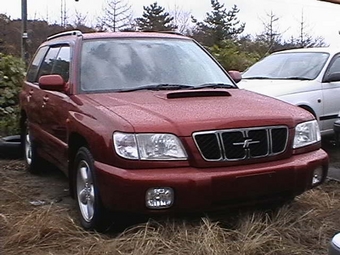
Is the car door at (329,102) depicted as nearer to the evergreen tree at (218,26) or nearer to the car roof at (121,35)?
the car roof at (121,35)

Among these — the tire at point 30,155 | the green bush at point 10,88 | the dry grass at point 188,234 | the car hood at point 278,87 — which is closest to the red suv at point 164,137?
the dry grass at point 188,234

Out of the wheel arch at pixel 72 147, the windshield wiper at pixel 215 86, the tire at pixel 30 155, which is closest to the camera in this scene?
the wheel arch at pixel 72 147

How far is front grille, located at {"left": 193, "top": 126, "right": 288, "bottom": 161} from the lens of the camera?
3893 mm

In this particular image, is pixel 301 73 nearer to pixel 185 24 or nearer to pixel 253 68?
pixel 253 68

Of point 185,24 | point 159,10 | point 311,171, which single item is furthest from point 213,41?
point 311,171

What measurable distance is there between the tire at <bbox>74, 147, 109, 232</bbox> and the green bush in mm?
4880

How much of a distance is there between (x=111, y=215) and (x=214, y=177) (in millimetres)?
897

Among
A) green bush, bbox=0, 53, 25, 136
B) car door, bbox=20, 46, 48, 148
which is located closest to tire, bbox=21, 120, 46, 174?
car door, bbox=20, 46, 48, 148

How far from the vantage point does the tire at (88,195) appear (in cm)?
411

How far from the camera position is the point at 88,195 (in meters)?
4.36

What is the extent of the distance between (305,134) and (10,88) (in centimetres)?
654

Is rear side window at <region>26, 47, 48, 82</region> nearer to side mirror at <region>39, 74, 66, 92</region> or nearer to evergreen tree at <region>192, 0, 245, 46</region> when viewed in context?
side mirror at <region>39, 74, 66, 92</region>

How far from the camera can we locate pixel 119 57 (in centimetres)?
516

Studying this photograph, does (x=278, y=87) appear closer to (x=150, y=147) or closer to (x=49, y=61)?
(x=49, y=61)
